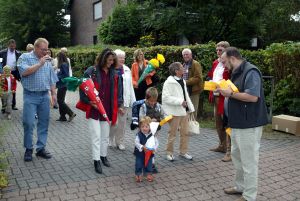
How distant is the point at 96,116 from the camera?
222 inches

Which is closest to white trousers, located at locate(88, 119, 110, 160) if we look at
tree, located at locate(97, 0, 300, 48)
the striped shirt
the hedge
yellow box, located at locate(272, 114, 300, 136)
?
the striped shirt

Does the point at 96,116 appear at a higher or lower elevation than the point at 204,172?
higher

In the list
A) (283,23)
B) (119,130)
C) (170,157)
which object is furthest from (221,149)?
(283,23)

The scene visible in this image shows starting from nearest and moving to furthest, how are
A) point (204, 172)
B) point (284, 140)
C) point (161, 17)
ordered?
point (204, 172)
point (284, 140)
point (161, 17)

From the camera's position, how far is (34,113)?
6.23m

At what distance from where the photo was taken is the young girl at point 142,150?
5.44 meters

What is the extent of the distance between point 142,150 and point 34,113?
2.09 metres

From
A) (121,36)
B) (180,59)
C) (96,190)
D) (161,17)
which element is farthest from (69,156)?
(121,36)

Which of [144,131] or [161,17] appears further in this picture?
[161,17]

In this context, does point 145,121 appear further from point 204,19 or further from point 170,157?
point 204,19

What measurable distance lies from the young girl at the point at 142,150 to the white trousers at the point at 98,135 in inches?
24.4

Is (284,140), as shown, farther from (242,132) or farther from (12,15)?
(12,15)

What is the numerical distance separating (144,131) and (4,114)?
617 centimetres

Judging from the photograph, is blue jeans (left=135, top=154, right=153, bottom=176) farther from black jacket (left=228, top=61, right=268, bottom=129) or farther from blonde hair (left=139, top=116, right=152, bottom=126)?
black jacket (left=228, top=61, right=268, bottom=129)
